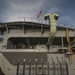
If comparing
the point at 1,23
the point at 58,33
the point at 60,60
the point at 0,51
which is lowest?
the point at 60,60

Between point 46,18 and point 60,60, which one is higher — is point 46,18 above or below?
above

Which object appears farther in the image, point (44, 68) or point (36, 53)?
point (36, 53)

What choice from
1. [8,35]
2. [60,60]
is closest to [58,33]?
[60,60]

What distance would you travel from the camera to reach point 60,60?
22.1 metres

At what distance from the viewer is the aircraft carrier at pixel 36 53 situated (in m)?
21.0

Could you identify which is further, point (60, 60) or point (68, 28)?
point (68, 28)

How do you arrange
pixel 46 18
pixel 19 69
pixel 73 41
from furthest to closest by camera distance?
1. pixel 73 41
2. pixel 46 18
3. pixel 19 69

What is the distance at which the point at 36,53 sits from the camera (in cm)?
2202

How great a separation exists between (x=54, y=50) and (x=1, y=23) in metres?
12.1

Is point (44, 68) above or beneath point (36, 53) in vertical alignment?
beneath

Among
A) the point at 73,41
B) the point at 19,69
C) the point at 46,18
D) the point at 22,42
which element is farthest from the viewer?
the point at 22,42

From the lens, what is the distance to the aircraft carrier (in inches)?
826

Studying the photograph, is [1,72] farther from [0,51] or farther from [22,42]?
[22,42]

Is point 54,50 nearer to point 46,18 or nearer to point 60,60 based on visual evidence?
point 60,60
